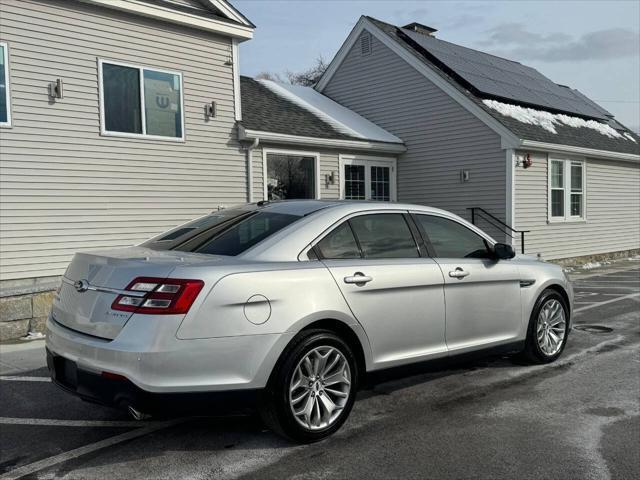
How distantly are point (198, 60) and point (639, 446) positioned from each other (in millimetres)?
9558

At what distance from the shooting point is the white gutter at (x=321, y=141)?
38.4 feet

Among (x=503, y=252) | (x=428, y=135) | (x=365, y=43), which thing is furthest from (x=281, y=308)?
(x=365, y=43)

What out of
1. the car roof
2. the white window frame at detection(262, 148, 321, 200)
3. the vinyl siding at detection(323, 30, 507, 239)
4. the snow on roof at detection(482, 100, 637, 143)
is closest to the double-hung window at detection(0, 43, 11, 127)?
the white window frame at detection(262, 148, 321, 200)

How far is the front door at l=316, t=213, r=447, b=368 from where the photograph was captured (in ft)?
13.5

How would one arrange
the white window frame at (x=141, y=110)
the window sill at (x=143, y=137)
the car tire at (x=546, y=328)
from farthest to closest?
the window sill at (x=143, y=137) → the white window frame at (x=141, y=110) → the car tire at (x=546, y=328)

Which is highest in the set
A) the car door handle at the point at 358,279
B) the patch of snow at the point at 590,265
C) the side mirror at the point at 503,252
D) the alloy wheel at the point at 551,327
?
the side mirror at the point at 503,252

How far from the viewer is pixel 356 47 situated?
1753 centimetres

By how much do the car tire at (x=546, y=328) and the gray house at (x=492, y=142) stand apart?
27.9ft

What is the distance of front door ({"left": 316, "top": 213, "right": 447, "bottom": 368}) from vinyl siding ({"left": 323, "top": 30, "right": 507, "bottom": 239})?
10.3m

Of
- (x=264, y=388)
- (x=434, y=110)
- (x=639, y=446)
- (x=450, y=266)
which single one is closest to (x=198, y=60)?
(x=434, y=110)

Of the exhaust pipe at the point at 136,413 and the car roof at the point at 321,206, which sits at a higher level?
the car roof at the point at 321,206

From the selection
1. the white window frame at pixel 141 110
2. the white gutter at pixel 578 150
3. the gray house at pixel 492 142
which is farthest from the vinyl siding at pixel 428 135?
the white window frame at pixel 141 110

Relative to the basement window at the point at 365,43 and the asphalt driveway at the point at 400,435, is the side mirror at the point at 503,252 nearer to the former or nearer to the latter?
the asphalt driveway at the point at 400,435

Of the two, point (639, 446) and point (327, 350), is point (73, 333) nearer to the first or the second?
point (327, 350)
